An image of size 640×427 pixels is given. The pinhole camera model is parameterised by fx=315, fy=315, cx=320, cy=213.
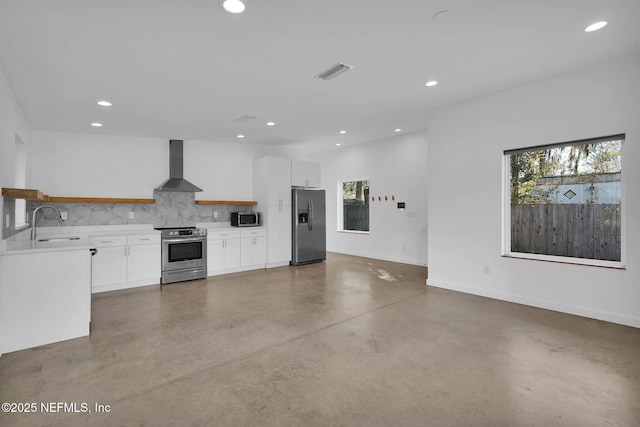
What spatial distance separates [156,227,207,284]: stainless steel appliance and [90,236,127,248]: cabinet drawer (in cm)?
58

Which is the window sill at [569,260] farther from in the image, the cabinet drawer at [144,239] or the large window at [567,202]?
the cabinet drawer at [144,239]

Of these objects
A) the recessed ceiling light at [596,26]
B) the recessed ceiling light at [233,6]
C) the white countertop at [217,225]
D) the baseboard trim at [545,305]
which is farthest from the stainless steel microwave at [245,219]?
the recessed ceiling light at [596,26]

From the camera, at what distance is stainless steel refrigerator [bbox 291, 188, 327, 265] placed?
22.5 feet

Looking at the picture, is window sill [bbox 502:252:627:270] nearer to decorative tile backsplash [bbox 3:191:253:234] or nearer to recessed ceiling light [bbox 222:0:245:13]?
recessed ceiling light [bbox 222:0:245:13]

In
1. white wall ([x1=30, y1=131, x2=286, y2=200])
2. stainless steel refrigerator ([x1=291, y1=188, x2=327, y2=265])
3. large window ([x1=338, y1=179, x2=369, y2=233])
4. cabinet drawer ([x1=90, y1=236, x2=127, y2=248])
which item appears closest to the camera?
cabinet drawer ([x1=90, y1=236, x2=127, y2=248])

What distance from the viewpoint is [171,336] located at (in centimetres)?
309

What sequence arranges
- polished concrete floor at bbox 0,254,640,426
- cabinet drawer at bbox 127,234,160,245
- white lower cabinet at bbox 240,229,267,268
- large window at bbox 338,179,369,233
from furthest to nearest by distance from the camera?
1. large window at bbox 338,179,369,233
2. white lower cabinet at bbox 240,229,267,268
3. cabinet drawer at bbox 127,234,160,245
4. polished concrete floor at bbox 0,254,640,426

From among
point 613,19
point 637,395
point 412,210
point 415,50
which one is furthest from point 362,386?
point 412,210

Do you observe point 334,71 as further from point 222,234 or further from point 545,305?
point 222,234

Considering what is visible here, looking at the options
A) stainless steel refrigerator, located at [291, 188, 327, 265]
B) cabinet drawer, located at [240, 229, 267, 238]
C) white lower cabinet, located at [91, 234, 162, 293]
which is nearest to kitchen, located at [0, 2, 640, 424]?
white lower cabinet, located at [91, 234, 162, 293]

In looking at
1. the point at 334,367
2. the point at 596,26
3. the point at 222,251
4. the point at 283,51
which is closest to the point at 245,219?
the point at 222,251

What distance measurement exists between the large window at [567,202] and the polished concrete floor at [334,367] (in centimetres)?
81

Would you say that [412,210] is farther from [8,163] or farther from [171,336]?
[8,163]

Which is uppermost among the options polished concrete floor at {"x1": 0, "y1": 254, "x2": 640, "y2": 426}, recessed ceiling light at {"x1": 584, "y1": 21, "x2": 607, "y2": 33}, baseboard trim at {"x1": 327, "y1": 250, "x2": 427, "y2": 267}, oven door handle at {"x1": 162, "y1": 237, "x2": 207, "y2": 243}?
recessed ceiling light at {"x1": 584, "y1": 21, "x2": 607, "y2": 33}
